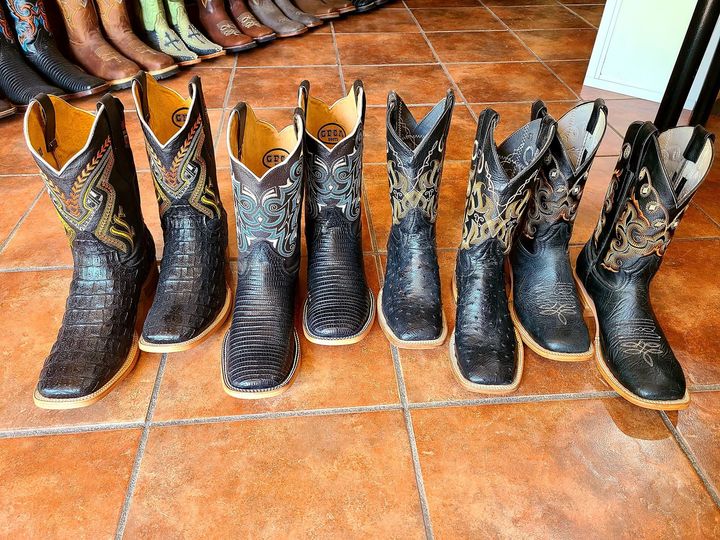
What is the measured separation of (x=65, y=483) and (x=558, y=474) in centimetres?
A: 80

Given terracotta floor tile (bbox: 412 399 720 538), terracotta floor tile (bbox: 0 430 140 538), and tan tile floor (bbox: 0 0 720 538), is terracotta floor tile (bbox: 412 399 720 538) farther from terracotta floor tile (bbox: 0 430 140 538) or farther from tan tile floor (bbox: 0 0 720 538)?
terracotta floor tile (bbox: 0 430 140 538)

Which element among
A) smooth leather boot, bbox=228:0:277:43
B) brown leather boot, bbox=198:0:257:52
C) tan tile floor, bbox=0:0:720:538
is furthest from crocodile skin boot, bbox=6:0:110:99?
tan tile floor, bbox=0:0:720:538

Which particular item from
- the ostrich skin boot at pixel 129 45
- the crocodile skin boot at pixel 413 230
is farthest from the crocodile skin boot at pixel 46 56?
the crocodile skin boot at pixel 413 230

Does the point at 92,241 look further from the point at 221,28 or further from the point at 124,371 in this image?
the point at 221,28

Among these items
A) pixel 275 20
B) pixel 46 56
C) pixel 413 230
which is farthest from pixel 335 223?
pixel 275 20

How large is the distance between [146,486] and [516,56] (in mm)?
2566

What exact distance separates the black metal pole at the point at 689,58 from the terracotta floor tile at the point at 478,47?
1259 mm

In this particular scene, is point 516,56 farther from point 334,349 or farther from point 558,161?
point 334,349

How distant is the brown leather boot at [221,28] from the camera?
8.52 ft

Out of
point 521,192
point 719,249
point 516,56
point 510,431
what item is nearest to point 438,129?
point 521,192

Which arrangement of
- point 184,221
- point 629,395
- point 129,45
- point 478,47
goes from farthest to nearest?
point 478,47 < point 129,45 < point 184,221 < point 629,395

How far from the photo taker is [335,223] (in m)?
1.12

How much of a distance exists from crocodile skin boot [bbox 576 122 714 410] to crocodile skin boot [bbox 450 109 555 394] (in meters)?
0.18

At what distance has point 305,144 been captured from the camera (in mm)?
1026
